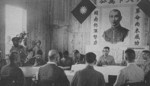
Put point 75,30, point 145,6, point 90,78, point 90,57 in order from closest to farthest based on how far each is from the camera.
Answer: point 90,78, point 90,57, point 145,6, point 75,30

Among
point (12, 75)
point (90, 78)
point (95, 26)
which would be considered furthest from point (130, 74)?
point (95, 26)

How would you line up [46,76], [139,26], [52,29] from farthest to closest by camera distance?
[52,29] < [139,26] < [46,76]

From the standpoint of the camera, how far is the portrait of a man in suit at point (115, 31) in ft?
27.6

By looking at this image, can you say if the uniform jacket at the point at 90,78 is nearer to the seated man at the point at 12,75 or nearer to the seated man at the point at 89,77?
the seated man at the point at 89,77

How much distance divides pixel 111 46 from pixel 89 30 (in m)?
1.06

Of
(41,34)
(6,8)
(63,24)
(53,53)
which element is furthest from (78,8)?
(53,53)

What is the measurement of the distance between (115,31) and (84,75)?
17.1 ft

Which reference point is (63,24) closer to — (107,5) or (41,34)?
(41,34)

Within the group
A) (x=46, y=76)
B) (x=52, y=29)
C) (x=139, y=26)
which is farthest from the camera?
(x=52, y=29)

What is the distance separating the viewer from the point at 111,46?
854 centimetres

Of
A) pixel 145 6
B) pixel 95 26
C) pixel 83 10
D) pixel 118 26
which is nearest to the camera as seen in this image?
pixel 145 6

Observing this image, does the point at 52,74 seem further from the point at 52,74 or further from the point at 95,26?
the point at 95,26

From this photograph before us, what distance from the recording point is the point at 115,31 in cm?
855

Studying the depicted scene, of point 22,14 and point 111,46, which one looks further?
point 22,14
